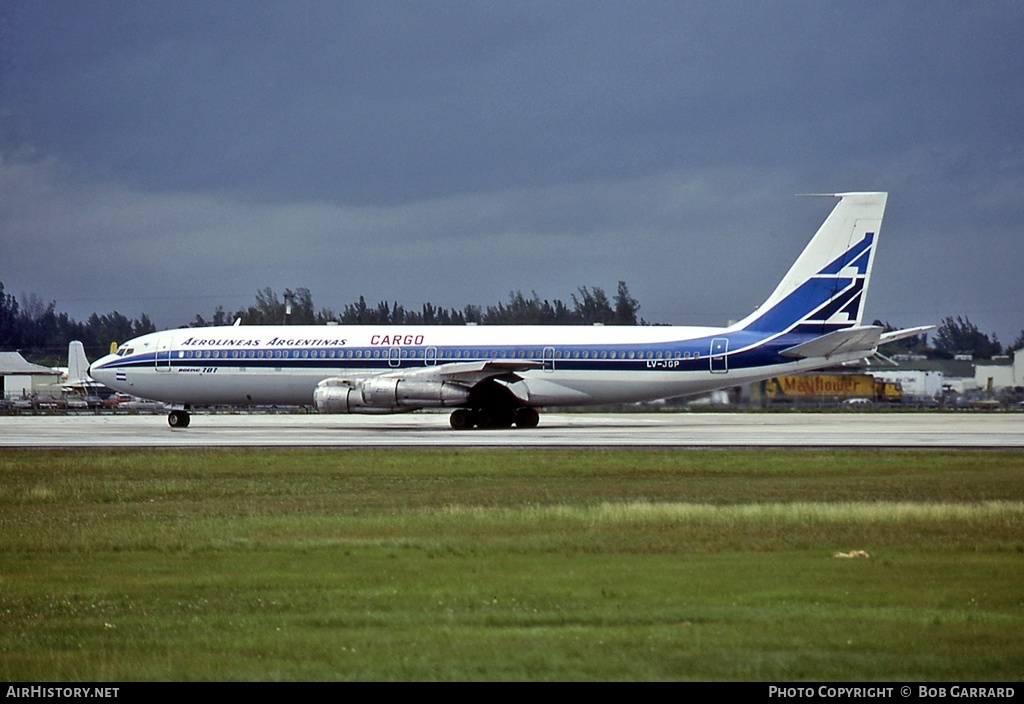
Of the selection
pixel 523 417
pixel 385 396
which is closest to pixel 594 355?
pixel 523 417

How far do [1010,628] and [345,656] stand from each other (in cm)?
572

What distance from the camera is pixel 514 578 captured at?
13.4m

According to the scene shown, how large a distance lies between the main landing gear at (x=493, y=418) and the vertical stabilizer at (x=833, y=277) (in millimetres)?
9507

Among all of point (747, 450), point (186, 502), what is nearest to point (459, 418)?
point (747, 450)

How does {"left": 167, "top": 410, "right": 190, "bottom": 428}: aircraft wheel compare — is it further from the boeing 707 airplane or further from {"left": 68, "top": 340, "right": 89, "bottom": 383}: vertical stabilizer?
{"left": 68, "top": 340, "right": 89, "bottom": 383}: vertical stabilizer

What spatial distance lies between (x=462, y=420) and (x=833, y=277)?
619 inches

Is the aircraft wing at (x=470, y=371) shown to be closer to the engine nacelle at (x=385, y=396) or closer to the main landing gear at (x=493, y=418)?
the engine nacelle at (x=385, y=396)

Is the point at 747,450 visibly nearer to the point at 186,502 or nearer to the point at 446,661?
the point at 186,502

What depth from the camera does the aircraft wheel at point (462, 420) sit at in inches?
1924

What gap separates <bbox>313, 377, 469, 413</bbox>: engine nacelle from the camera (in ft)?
155

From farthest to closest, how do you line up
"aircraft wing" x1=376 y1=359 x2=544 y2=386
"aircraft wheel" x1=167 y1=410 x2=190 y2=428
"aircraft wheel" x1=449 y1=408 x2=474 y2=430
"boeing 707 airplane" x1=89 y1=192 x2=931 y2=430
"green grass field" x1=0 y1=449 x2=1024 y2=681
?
"aircraft wheel" x1=167 y1=410 x2=190 y2=428 < "aircraft wheel" x1=449 y1=408 x2=474 y2=430 < "aircraft wing" x1=376 y1=359 x2=544 y2=386 < "boeing 707 airplane" x1=89 y1=192 x2=931 y2=430 < "green grass field" x1=0 y1=449 x2=1024 y2=681

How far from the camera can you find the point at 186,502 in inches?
875

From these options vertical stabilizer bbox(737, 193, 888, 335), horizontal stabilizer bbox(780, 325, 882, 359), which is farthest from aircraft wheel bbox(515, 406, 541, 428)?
horizontal stabilizer bbox(780, 325, 882, 359)

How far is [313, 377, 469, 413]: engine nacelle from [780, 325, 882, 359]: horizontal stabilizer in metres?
13.4
